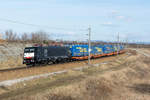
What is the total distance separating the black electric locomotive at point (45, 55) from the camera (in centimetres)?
2944

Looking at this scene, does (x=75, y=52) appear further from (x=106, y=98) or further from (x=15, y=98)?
(x=15, y=98)

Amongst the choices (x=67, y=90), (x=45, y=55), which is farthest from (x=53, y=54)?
(x=67, y=90)

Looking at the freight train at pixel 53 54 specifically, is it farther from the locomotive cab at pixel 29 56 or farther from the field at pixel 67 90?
the field at pixel 67 90

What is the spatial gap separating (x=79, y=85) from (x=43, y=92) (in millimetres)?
6052

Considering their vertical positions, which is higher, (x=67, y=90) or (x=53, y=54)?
(x=53, y=54)

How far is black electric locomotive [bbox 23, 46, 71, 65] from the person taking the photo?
29442 millimetres

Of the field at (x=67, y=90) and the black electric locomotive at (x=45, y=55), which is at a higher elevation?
the black electric locomotive at (x=45, y=55)

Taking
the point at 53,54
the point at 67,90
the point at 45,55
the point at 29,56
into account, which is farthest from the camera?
the point at 53,54

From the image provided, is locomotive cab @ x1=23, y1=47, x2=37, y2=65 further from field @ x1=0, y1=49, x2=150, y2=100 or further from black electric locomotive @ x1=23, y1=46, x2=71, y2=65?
field @ x1=0, y1=49, x2=150, y2=100

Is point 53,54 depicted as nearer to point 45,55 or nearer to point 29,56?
point 45,55

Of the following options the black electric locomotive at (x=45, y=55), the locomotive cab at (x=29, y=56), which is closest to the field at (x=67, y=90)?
the black electric locomotive at (x=45, y=55)

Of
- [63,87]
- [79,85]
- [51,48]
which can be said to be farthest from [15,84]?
[51,48]

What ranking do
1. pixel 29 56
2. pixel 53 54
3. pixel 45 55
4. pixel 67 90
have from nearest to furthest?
1. pixel 67 90
2. pixel 29 56
3. pixel 45 55
4. pixel 53 54

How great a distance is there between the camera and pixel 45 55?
31.9 m
